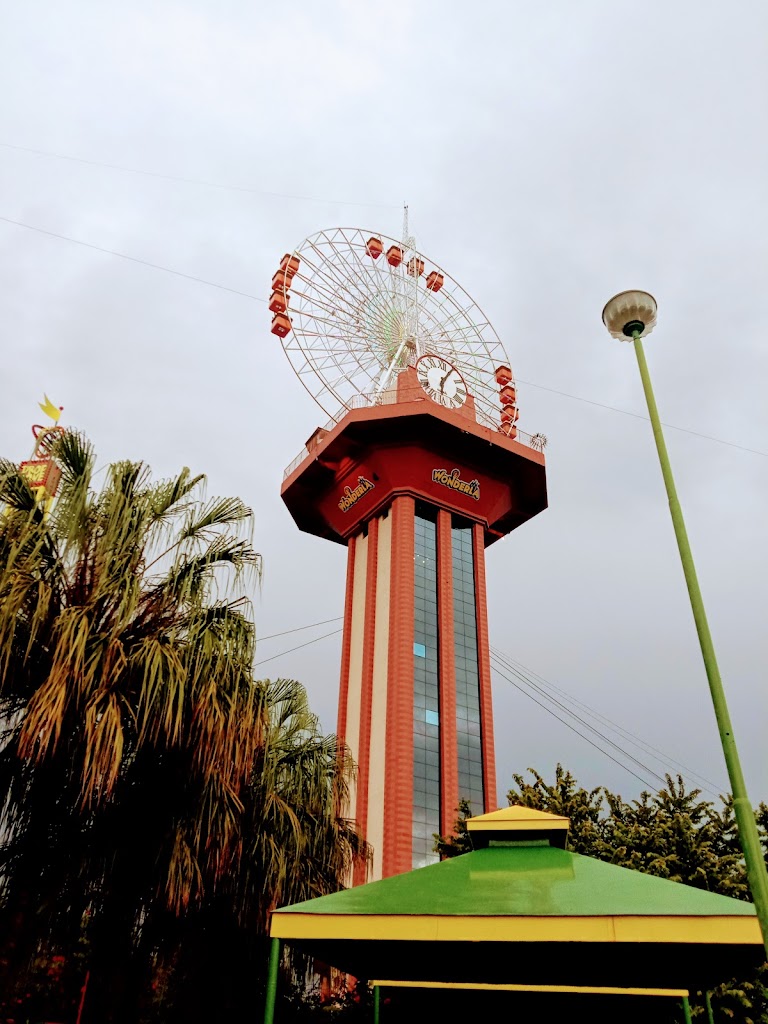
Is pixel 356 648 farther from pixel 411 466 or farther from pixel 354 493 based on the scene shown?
pixel 411 466

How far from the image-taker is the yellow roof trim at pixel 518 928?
7691 mm

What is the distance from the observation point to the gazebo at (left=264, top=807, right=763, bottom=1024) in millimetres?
7898

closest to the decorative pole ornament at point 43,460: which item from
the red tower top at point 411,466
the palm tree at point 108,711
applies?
the palm tree at point 108,711

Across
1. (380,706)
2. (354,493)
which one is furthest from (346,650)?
(354,493)

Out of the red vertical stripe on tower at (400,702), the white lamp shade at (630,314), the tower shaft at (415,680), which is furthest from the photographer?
the tower shaft at (415,680)

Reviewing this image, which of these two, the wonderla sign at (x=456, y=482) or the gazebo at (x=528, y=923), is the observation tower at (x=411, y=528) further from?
the gazebo at (x=528, y=923)

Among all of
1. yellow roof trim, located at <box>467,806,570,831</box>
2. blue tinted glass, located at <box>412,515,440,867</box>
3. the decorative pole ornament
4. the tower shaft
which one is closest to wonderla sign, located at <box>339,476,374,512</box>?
the tower shaft

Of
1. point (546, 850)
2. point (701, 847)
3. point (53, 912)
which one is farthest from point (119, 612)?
point (701, 847)

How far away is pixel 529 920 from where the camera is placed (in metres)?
8.11

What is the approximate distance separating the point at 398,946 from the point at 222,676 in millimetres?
4325

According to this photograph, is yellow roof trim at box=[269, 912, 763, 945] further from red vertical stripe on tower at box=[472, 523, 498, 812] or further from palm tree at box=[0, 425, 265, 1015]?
red vertical stripe on tower at box=[472, 523, 498, 812]

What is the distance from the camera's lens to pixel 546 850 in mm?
10328

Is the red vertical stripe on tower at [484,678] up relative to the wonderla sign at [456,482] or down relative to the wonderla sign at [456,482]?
down

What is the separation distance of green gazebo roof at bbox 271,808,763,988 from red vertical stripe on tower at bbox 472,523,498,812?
2609 centimetres
